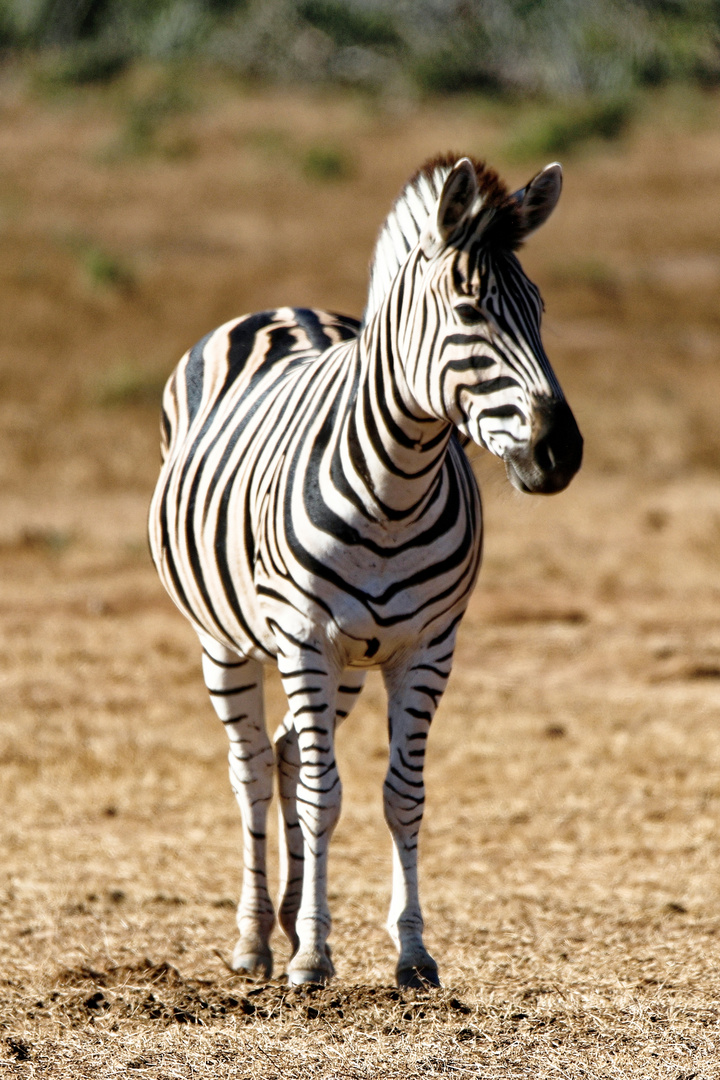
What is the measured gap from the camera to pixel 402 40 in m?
29.6

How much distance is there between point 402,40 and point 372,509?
28.1 metres

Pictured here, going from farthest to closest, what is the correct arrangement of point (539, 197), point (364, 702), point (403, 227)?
point (364, 702) < point (403, 227) < point (539, 197)

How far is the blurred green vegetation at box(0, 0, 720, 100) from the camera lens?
92.3ft

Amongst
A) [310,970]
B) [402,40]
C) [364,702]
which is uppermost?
[402,40]

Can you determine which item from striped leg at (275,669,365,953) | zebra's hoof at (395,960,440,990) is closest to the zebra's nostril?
striped leg at (275,669,365,953)

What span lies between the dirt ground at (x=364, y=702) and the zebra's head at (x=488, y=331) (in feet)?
1.19

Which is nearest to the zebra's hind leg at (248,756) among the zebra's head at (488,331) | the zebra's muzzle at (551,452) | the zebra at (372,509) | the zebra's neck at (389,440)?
the zebra at (372,509)

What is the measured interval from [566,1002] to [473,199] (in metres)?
2.39

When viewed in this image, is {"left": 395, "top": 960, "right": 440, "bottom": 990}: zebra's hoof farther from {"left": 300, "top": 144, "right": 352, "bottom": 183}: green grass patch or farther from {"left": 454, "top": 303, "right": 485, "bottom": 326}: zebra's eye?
{"left": 300, "top": 144, "right": 352, "bottom": 183}: green grass patch

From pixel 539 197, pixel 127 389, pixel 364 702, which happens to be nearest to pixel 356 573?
pixel 539 197

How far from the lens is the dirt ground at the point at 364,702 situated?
383 cm

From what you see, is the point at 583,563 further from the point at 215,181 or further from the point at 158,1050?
the point at 215,181

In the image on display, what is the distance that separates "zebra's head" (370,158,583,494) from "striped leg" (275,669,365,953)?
1.45m

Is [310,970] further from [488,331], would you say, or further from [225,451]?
[488,331]
